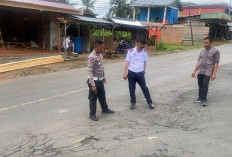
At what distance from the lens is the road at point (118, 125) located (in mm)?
4766

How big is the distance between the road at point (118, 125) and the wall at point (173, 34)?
30.2 metres

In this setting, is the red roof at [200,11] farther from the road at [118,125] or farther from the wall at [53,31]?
the road at [118,125]

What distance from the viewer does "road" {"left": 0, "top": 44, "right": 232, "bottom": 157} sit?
15.6 ft

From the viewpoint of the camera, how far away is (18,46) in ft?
64.3

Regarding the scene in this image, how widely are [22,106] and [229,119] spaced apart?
502 centimetres

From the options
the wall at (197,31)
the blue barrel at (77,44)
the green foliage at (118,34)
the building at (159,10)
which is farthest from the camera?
the building at (159,10)

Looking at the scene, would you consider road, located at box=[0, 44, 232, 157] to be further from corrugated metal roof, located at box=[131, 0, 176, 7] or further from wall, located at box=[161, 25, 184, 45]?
corrugated metal roof, located at box=[131, 0, 176, 7]

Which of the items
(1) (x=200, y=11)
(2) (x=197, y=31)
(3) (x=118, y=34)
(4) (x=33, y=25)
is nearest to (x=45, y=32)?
(4) (x=33, y=25)

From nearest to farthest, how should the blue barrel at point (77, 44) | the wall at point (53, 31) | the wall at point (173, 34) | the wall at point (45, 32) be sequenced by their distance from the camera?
the wall at point (45, 32)
the wall at point (53, 31)
the blue barrel at point (77, 44)
the wall at point (173, 34)

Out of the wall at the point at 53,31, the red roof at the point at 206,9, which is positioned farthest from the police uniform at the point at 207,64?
the red roof at the point at 206,9

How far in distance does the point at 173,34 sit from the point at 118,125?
35.1 metres

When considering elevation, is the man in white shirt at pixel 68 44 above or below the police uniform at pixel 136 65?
below

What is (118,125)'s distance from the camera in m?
5.98

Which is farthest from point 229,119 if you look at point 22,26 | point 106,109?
point 22,26
